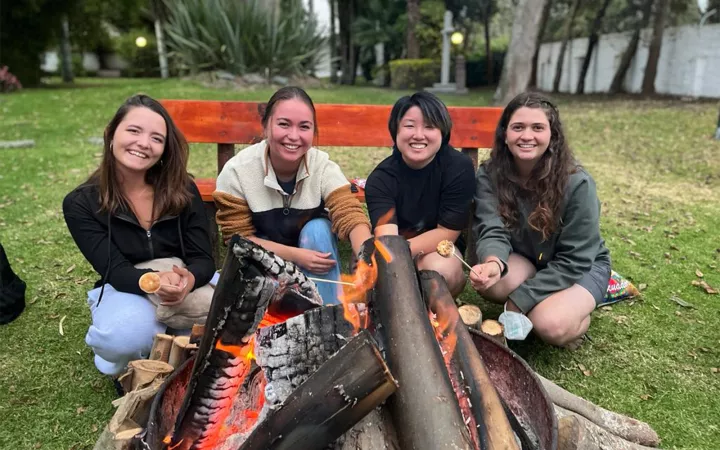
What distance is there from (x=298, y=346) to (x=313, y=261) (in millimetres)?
1052

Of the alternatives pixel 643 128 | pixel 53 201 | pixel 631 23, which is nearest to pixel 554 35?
pixel 631 23

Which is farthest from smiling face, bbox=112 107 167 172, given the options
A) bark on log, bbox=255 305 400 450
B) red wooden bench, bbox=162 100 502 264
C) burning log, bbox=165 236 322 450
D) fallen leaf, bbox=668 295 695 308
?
fallen leaf, bbox=668 295 695 308

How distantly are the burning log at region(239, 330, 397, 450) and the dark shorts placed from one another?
1922 millimetres

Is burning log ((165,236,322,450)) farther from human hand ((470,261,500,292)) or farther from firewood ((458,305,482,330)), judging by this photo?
human hand ((470,261,500,292))

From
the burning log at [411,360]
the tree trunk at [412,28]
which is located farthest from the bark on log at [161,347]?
the tree trunk at [412,28]

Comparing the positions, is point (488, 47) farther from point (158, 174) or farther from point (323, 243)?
point (158, 174)

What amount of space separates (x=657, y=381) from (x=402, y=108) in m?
2.01

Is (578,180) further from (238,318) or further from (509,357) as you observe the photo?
(238,318)

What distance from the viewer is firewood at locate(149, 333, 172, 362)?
8.14ft

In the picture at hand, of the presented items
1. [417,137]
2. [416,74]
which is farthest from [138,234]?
[416,74]

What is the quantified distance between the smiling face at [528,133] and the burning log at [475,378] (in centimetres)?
111

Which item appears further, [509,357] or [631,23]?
[631,23]

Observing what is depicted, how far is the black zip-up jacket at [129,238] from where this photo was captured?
8.47ft

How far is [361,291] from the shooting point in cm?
209
